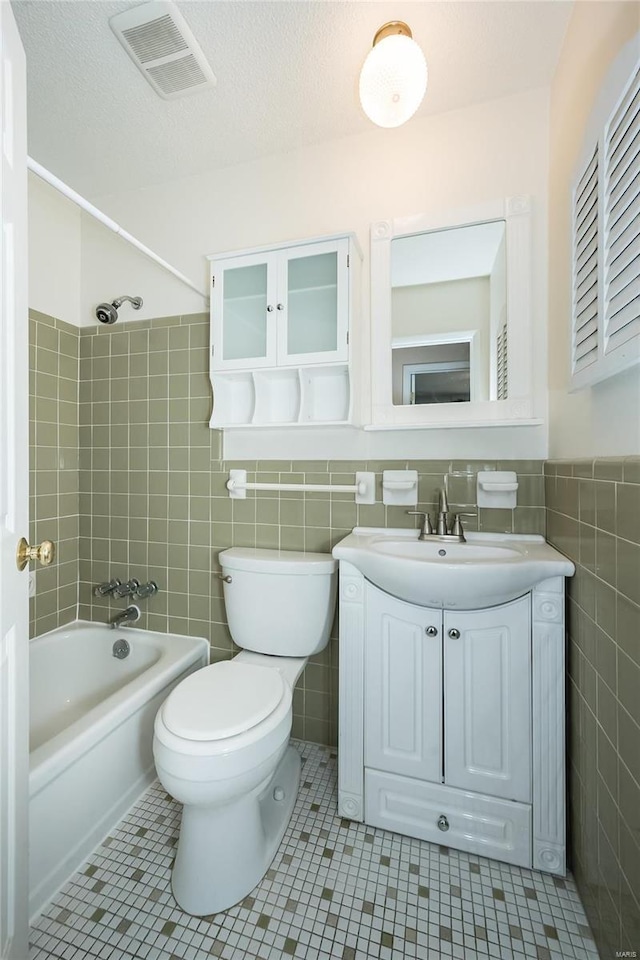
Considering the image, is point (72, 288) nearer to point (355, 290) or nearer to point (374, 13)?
point (355, 290)

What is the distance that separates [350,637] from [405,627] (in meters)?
0.18

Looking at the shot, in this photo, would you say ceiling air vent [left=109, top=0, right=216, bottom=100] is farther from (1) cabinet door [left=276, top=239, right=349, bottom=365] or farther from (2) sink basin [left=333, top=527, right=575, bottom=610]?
(2) sink basin [left=333, top=527, right=575, bottom=610]

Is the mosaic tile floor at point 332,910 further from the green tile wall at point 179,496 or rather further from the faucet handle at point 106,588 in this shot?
the faucet handle at point 106,588

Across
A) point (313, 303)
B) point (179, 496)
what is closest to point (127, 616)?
point (179, 496)

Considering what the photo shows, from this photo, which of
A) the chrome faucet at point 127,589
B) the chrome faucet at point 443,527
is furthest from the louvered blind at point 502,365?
the chrome faucet at point 127,589

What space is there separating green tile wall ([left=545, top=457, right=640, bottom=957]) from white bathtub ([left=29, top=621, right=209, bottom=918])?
1.34 m

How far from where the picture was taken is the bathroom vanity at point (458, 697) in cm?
112

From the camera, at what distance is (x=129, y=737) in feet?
4.52

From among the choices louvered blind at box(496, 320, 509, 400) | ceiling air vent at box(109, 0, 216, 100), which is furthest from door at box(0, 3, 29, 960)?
louvered blind at box(496, 320, 509, 400)

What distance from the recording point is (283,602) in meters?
1.48

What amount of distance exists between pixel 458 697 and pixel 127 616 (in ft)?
4.76

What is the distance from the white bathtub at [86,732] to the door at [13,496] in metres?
0.29

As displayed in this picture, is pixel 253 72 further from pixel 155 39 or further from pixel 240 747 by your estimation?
pixel 240 747

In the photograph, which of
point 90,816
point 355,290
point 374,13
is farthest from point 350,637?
point 374,13
